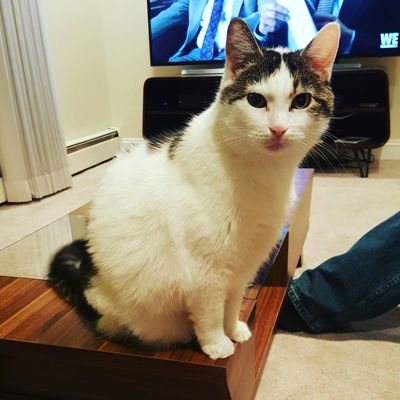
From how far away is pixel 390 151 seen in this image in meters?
3.06

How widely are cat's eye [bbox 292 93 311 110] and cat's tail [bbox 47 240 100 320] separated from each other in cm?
44

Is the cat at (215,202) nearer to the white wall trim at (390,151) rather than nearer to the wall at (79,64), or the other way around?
the wall at (79,64)

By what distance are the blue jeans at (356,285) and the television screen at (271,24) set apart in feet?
6.53

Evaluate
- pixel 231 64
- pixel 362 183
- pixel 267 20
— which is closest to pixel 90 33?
pixel 267 20

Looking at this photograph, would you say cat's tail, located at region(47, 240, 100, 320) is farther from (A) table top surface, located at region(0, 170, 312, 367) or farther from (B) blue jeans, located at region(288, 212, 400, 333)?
Result: (B) blue jeans, located at region(288, 212, 400, 333)

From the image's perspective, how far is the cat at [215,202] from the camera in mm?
640

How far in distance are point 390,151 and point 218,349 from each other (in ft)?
9.27

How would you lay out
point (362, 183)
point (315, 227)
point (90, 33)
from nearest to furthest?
point (315, 227), point (362, 183), point (90, 33)

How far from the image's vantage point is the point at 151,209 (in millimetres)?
668

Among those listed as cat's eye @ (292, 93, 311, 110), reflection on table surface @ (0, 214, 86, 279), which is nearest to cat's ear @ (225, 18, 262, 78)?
cat's eye @ (292, 93, 311, 110)

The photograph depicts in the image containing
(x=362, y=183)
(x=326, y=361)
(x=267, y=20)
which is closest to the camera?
(x=326, y=361)

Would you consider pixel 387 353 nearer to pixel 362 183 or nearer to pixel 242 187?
pixel 242 187

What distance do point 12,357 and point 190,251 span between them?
39 cm

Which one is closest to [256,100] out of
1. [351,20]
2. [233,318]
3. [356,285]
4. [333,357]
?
[233,318]
